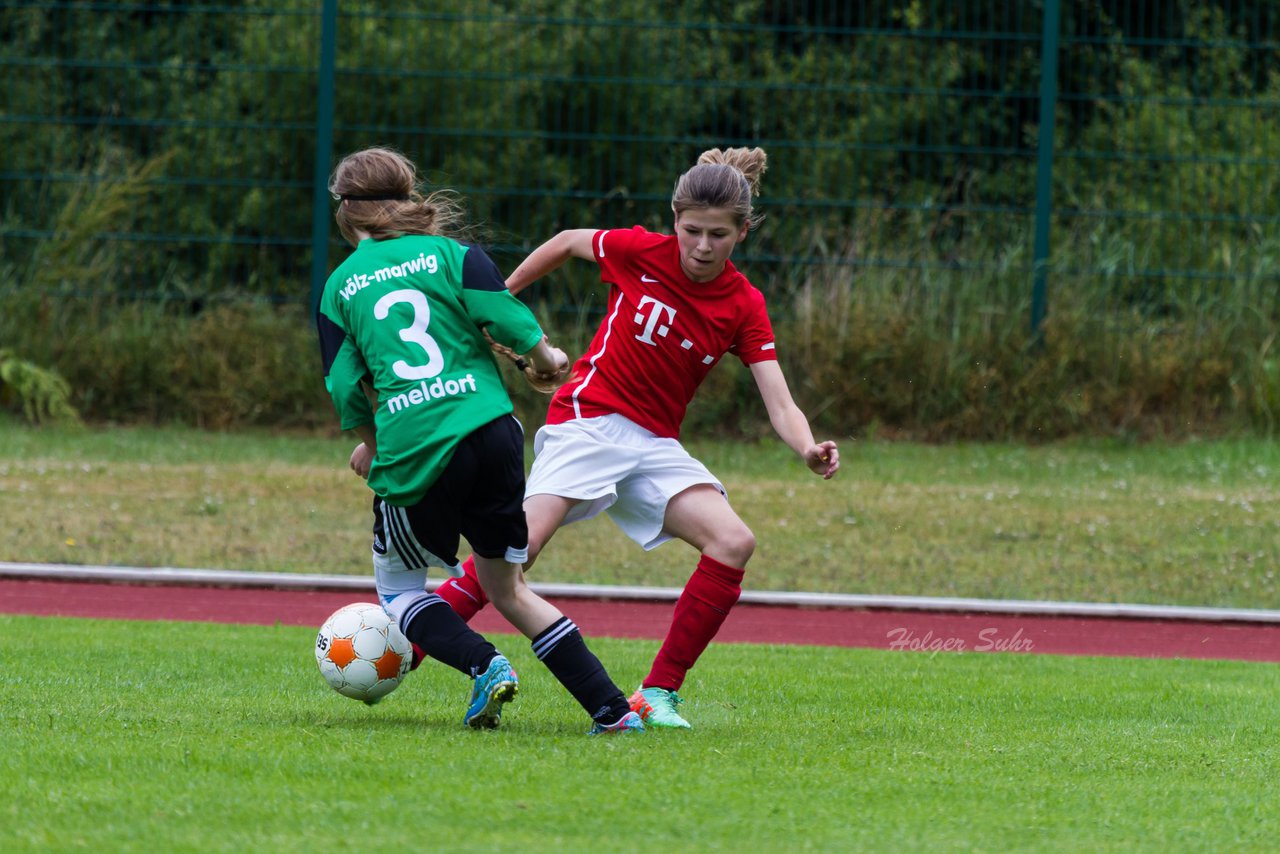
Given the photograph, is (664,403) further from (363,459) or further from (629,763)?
(629,763)

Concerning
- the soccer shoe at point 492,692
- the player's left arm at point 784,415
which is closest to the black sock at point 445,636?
the soccer shoe at point 492,692

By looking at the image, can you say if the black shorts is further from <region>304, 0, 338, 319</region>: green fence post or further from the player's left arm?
<region>304, 0, 338, 319</region>: green fence post

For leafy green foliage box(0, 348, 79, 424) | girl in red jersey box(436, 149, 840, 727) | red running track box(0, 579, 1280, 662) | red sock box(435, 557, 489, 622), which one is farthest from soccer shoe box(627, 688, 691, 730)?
leafy green foliage box(0, 348, 79, 424)

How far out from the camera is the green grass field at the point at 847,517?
A: 32.1 ft

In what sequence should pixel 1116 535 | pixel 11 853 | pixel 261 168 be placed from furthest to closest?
pixel 261 168, pixel 1116 535, pixel 11 853

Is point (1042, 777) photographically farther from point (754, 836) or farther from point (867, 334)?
point (867, 334)

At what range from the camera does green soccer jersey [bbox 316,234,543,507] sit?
4750mm

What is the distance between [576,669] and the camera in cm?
494

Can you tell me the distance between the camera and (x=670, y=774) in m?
4.30

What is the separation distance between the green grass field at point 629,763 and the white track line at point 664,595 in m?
1.99

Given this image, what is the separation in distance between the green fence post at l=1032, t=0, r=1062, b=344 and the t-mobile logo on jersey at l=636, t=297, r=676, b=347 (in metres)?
8.41

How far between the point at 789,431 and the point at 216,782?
2223 millimetres

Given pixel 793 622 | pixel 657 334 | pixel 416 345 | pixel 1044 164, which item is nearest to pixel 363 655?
pixel 416 345

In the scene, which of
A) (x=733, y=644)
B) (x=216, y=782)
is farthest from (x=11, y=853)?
(x=733, y=644)
